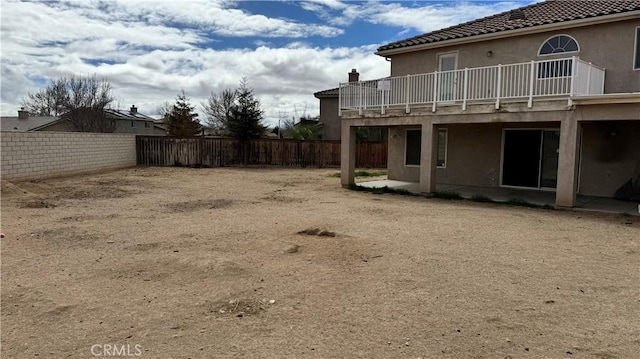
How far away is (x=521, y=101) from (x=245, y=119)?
17.9m

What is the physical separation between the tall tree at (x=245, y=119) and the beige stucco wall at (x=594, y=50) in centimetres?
1477

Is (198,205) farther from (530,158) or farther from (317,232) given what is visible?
(530,158)

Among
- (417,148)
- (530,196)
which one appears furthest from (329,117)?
(530,196)

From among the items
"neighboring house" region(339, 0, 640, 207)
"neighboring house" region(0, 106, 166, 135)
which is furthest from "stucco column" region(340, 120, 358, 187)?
"neighboring house" region(0, 106, 166, 135)

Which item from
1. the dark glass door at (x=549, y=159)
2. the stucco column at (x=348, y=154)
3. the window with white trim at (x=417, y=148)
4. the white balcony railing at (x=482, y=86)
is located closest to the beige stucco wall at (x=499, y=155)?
the window with white trim at (x=417, y=148)

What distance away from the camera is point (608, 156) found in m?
12.5

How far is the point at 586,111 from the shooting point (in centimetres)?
1038

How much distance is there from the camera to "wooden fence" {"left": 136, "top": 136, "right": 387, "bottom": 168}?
24859mm

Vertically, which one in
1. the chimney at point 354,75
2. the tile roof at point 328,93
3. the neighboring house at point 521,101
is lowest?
the neighboring house at point 521,101

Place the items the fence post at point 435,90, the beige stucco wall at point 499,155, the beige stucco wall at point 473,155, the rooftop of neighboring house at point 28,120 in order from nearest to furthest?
the beige stucco wall at point 499,155 < the fence post at point 435,90 < the beige stucco wall at point 473,155 < the rooftop of neighboring house at point 28,120

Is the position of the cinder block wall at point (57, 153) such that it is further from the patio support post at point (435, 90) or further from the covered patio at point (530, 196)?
the patio support post at point (435, 90)

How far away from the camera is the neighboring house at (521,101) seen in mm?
10844

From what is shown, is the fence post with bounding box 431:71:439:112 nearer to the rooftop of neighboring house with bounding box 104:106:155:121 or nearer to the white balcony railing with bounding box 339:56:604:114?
the white balcony railing with bounding box 339:56:604:114

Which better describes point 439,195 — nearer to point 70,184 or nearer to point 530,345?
point 530,345
